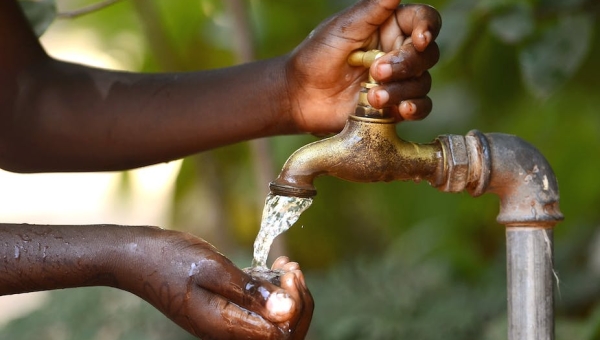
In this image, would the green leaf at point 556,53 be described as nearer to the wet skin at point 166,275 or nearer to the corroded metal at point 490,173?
the corroded metal at point 490,173

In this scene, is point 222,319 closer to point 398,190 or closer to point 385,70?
point 385,70

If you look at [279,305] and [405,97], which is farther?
[405,97]

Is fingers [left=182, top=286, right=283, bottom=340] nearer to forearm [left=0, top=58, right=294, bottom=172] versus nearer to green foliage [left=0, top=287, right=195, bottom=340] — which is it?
forearm [left=0, top=58, right=294, bottom=172]

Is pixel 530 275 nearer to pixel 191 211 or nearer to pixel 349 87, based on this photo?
pixel 349 87

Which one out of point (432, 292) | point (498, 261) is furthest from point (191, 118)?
point (498, 261)

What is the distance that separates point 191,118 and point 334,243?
5.80ft

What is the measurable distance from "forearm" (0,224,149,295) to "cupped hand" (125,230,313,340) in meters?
0.03

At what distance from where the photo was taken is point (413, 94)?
48.1 inches

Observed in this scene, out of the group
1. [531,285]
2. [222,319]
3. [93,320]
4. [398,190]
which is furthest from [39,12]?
[398,190]

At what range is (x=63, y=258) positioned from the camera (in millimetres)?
1079

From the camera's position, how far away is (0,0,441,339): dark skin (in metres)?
1.03

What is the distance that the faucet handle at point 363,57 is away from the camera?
49.1 inches

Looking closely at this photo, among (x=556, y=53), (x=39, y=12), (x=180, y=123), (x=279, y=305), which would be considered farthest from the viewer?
(x=556, y=53)

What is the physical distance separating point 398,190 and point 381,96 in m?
1.83
